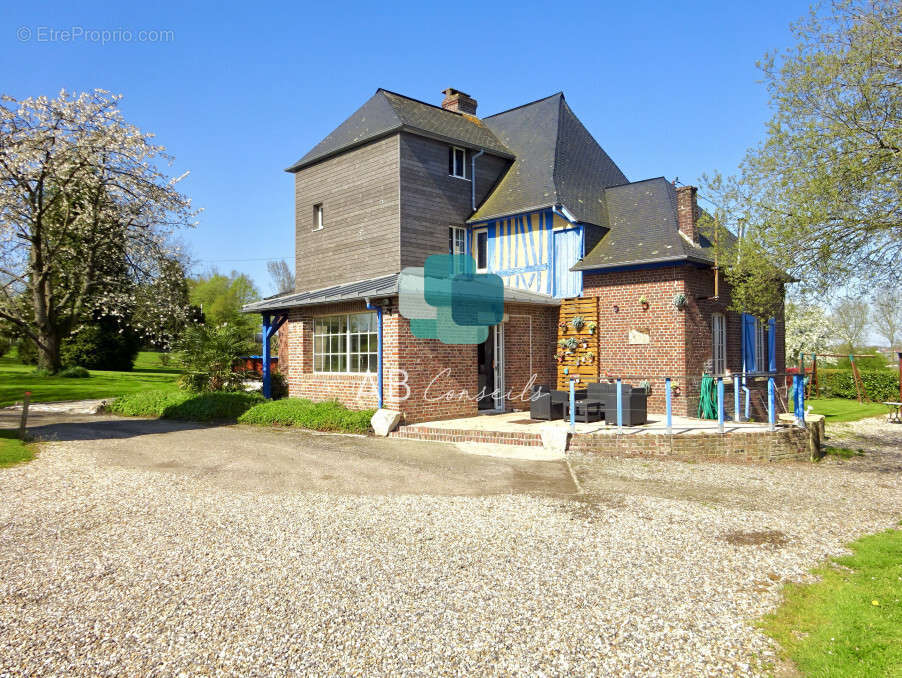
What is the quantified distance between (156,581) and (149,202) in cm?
2070

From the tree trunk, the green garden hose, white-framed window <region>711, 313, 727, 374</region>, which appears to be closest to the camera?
the green garden hose

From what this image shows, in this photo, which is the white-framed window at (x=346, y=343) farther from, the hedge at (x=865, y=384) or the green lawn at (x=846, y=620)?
the hedge at (x=865, y=384)

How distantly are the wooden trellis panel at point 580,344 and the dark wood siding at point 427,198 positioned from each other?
4.02 meters

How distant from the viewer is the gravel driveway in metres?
3.51

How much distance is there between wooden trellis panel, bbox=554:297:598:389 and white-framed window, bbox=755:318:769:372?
16.0 feet

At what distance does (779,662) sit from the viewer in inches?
136

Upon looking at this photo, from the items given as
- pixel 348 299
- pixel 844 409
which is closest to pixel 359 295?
pixel 348 299

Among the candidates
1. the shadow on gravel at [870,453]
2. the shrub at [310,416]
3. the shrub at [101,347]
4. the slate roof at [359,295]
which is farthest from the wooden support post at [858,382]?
the shrub at [101,347]

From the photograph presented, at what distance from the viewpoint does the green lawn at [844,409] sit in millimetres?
18328

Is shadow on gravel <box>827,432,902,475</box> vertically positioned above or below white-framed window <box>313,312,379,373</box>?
below

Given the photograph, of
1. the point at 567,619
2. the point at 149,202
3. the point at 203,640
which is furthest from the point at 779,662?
the point at 149,202

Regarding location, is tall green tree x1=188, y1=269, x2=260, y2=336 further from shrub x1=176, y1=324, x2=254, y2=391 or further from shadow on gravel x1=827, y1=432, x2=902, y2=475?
shadow on gravel x1=827, y1=432, x2=902, y2=475

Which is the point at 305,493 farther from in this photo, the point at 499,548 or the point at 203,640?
the point at 203,640

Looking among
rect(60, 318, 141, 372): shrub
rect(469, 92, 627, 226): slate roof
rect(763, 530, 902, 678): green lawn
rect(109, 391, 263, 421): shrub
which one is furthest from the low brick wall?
rect(60, 318, 141, 372): shrub
